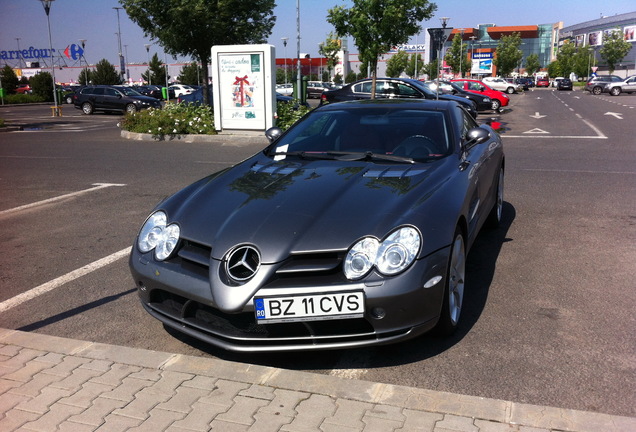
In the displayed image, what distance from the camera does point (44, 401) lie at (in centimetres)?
298

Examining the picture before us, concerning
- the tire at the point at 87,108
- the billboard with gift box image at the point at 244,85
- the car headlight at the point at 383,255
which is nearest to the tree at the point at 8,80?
the tire at the point at 87,108

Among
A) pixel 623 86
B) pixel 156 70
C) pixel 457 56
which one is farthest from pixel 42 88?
pixel 457 56

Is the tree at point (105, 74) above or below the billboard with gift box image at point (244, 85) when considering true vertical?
above

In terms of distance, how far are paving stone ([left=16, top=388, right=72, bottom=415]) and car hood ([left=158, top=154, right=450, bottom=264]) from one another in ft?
3.48

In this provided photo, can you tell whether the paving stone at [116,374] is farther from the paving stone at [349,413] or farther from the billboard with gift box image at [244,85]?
the billboard with gift box image at [244,85]

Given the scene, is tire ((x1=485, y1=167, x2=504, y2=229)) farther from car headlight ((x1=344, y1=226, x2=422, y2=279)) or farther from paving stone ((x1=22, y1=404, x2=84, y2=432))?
paving stone ((x1=22, y1=404, x2=84, y2=432))

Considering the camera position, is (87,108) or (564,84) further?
(564,84)

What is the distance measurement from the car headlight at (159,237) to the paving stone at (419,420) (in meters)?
1.66

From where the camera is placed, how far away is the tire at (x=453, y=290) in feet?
11.5

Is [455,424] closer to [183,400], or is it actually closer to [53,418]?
[183,400]

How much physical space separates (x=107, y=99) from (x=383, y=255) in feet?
102

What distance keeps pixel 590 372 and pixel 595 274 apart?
1.83 meters

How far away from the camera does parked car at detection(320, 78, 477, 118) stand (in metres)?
19.1

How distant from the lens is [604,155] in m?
12.1
